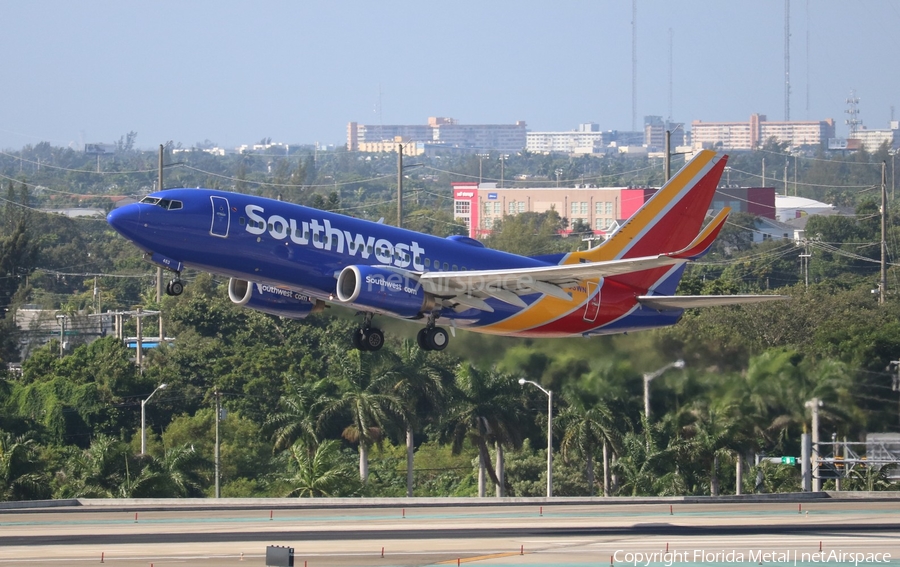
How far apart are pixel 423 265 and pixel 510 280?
3.49 metres

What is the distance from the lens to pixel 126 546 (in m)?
41.7

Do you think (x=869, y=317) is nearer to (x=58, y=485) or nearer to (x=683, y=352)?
(x=683, y=352)

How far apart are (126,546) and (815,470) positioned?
109ft

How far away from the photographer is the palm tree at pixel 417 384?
248 feet

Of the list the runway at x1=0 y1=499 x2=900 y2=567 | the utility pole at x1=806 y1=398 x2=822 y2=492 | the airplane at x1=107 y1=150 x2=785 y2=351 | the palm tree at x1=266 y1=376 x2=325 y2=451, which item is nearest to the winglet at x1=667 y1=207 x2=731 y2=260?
the airplane at x1=107 y1=150 x2=785 y2=351

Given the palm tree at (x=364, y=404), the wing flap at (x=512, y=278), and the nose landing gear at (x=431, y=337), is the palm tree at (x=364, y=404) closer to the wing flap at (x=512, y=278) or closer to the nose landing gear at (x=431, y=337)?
the nose landing gear at (x=431, y=337)

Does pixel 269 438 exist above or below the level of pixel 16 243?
below

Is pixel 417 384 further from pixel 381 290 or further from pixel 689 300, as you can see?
pixel 381 290

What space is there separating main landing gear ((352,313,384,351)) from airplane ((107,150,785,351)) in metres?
0.05

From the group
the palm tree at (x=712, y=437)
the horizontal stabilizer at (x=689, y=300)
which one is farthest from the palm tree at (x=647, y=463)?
the horizontal stabilizer at (x=689, y=300)

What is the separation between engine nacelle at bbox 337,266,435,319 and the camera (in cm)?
4359

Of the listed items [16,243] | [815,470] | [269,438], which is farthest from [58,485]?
[16,243]

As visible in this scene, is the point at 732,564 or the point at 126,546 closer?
the point at 732,564

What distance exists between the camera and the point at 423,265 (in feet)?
152
